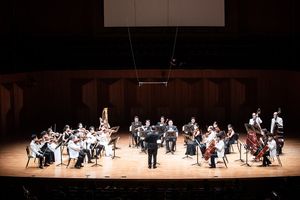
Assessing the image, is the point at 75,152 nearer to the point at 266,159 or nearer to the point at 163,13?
the point at 266,159

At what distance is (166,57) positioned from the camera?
17.6 meters

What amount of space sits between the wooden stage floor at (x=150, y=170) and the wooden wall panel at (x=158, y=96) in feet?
17.4

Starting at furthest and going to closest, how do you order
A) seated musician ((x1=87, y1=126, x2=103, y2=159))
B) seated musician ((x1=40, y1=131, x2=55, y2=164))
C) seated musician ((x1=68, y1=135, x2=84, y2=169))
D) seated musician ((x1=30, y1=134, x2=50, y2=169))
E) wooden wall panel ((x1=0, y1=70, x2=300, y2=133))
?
wooden wall panel ((x1=0, y1=70, x2=300, y2=133)) < seated musician ((x1=87, y1=126, x2=103, y2=159)) < seated musician ((x1=40, y1=131, x2=55, y2=164)) < seated musician ((x1=30, y1=134, x2=50, y2=169)) < seated musician ((x1=68, y1=135, x2=84, y2=169))

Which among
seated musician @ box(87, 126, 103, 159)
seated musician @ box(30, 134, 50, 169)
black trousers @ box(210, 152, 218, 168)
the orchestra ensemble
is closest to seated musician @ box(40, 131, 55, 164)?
the orchestra ensemble

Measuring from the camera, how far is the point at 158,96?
18.6 meters

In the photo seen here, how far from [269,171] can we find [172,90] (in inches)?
341

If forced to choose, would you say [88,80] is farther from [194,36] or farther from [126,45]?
[194,36]

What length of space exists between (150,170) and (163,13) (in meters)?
10.4

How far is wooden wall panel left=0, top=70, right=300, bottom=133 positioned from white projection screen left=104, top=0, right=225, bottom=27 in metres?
2.81

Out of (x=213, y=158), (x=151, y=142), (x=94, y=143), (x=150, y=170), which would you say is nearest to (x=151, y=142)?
(x=151, y=142)

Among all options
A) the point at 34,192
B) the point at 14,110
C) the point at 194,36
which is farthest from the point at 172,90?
the point at 34,192

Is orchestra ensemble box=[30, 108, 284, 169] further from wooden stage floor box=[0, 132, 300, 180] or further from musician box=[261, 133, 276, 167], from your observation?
wooden stage floor box=[0, 132, 300, 180]

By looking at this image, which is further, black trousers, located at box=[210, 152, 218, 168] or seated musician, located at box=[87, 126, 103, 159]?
seated musician, located at box=[87, 126, 103, 159]

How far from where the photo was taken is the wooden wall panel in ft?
59.4
